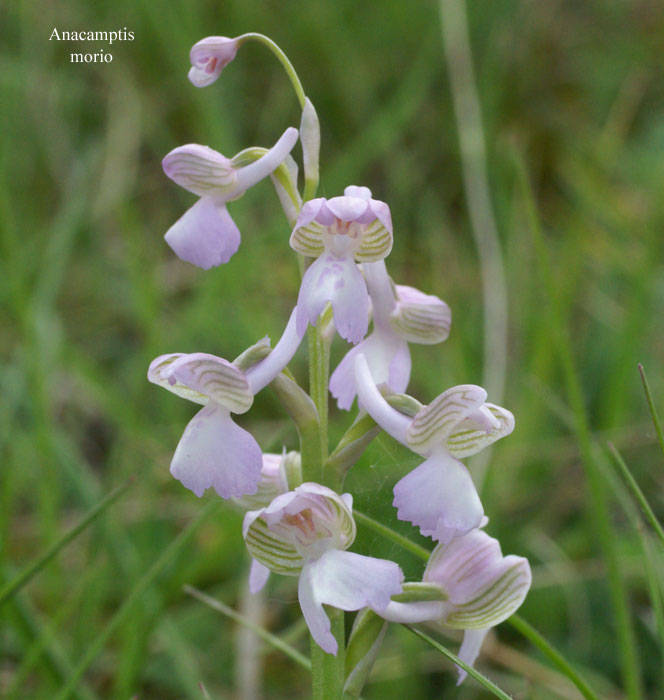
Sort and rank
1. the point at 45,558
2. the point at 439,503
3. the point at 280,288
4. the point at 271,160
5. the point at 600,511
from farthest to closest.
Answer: the point at 280,288, the point at 600,511, the point at 45,558, the point at 271,160, the point at 439,503

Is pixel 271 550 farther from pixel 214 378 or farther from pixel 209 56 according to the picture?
pixel 209 56

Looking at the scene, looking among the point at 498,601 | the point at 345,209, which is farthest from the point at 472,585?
the point at 345,209

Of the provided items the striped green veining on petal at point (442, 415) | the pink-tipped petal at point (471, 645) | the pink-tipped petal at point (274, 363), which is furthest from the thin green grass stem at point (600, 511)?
the pink-tipped petal at point (274, 363)

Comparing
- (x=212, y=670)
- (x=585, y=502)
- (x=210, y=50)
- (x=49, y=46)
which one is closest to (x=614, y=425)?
(x=585, y=502)

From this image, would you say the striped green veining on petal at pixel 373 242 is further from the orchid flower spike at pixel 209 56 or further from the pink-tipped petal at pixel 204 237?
the orchid flower spike at pixel 209 56

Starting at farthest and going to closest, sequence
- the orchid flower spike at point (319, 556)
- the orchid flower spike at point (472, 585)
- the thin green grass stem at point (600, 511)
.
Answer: the thin green grass stem at point (600, 511) < the orchid flower spike at point (472, 585) < the orchid flower spike at point (319, 556)

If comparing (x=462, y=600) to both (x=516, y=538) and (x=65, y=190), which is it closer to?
(x=516, y=538)

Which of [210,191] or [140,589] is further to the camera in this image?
[140,589]
